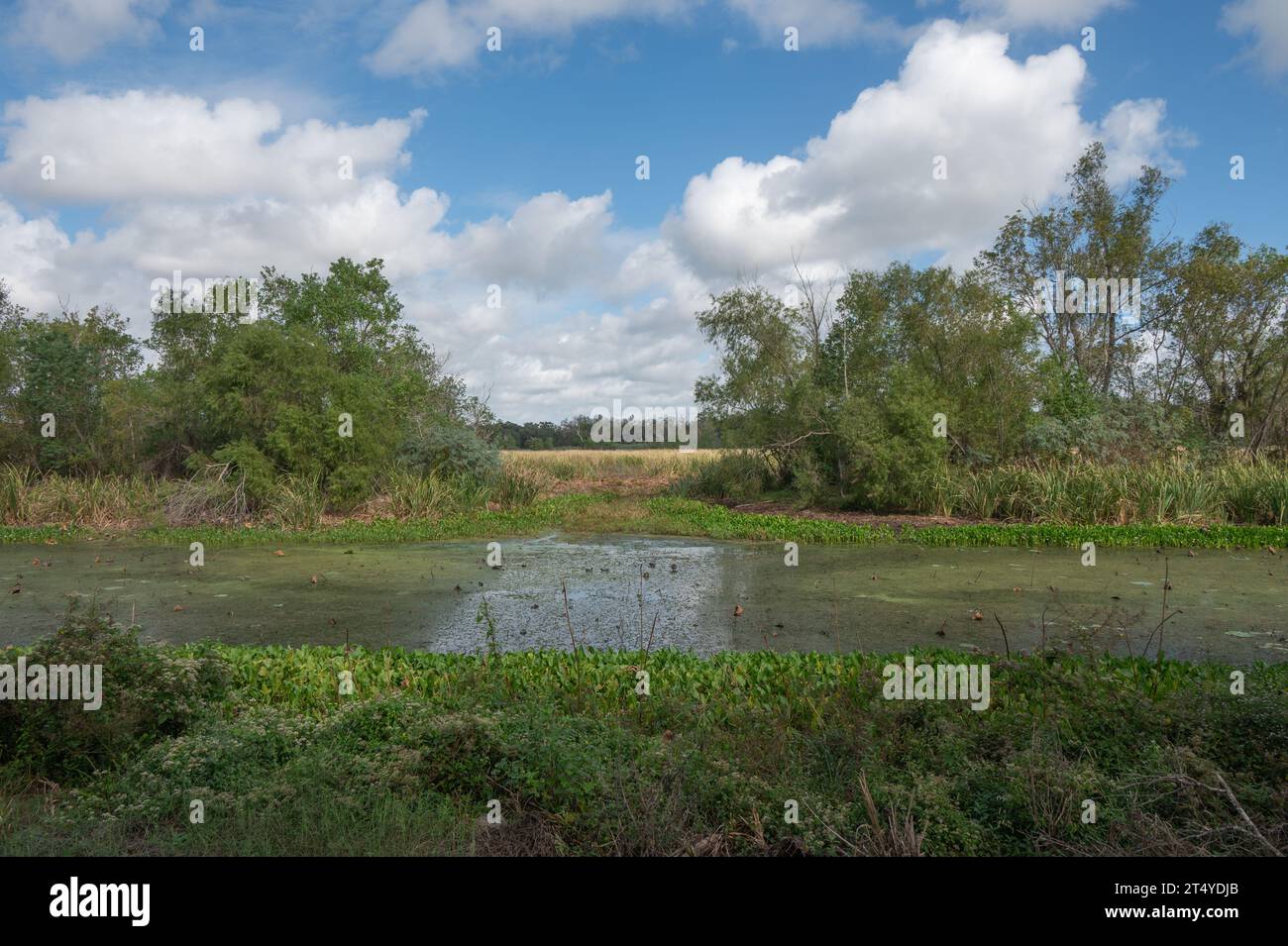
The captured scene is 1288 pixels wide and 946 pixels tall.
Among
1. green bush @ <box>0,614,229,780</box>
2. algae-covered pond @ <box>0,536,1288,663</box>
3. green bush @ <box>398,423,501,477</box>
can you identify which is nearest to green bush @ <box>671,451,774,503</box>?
green bush @ <box>398,423,501,477</box>

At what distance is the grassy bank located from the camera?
43.7ft

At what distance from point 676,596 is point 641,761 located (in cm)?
568

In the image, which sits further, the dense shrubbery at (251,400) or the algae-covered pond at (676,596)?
the dense shrubbery at (251,400)

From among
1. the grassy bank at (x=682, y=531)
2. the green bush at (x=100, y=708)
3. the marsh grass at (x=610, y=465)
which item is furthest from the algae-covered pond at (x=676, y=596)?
the marsh grass at (x=610, y=465)

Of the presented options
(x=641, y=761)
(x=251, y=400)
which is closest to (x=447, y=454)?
(x=251, y=400)

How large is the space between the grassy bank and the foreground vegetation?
8265 mm

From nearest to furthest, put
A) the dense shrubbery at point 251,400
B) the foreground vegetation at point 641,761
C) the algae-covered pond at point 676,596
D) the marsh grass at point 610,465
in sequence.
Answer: the foreground vegetation at point 641,761 < the algae-covered pond at point 676,596 < the dense shrubbery at point 251,400 < the marsh grass at point 610,465

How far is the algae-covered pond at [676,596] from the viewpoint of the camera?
7.40 metres

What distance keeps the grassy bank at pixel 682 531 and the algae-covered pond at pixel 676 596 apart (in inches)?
26.4

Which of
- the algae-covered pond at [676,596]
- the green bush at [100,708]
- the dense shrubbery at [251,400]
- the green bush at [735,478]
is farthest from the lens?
the green bush at [735,478]

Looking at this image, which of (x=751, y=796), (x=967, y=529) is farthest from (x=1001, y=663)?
(x=967, y=529)

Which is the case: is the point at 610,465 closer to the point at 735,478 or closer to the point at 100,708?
the point at 735,478

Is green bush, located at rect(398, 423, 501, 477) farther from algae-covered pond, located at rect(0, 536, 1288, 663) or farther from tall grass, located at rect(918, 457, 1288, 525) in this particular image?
tall grass, located at rect(918, 457, 1288, 525)

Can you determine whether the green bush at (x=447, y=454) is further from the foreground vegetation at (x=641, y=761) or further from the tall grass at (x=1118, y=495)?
the foreground vegetation at (x=641, y=761)
